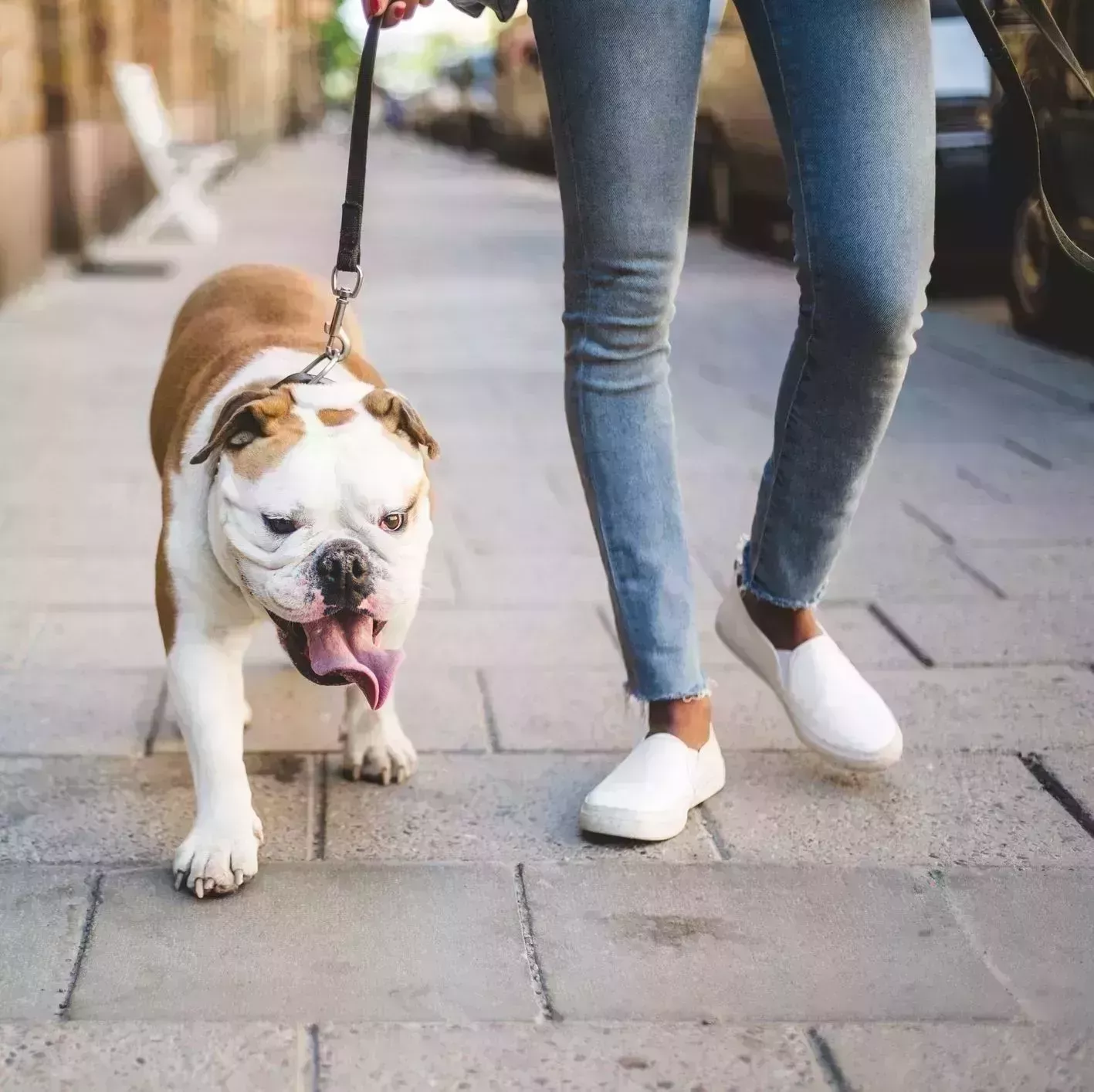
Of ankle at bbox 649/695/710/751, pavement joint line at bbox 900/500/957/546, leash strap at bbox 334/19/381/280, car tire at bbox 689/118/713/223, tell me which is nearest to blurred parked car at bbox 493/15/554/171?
car tire at bbox 689/118/713/223

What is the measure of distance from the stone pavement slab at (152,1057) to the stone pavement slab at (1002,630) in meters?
2.05

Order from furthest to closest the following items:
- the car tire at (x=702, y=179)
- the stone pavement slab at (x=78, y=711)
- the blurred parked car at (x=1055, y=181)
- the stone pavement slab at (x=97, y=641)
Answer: the car tire at (x=702, y=179), the blurred parked car at (x=1055, y=181), the stone pavement slab at (x=97, y=641), the stone pavement slab at (x=78, y=711)

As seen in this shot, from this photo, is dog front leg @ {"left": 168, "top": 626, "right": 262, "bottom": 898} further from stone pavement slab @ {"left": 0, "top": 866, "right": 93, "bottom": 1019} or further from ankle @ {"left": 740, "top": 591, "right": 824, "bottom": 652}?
ankle @ {"left": 740, "top": 591, "right": 824, "bottom": 652}

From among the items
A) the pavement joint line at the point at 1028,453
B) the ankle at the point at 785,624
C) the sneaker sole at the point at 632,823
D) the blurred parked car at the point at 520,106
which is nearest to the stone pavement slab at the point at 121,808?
the sneaker sole at the point at 632,823

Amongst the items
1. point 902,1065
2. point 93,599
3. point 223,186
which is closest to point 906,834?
point 902,1065

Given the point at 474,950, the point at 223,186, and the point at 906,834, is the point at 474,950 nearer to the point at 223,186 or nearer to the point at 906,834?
the point at 906,834

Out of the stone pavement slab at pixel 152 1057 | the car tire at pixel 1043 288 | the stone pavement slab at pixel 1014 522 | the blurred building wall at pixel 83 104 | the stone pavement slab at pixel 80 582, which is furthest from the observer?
the blurred building wall at pixel 83 104

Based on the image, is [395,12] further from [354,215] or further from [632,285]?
[632,285]

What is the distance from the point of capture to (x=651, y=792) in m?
2.71

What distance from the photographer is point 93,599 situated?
155 inches

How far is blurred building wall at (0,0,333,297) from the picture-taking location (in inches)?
367

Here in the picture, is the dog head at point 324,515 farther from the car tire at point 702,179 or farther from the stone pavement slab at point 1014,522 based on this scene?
the car tire at point 702,179

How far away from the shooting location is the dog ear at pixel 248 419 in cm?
234

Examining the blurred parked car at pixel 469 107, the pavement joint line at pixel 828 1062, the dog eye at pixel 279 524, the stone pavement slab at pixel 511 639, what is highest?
the dog eye at pixel 279 524
